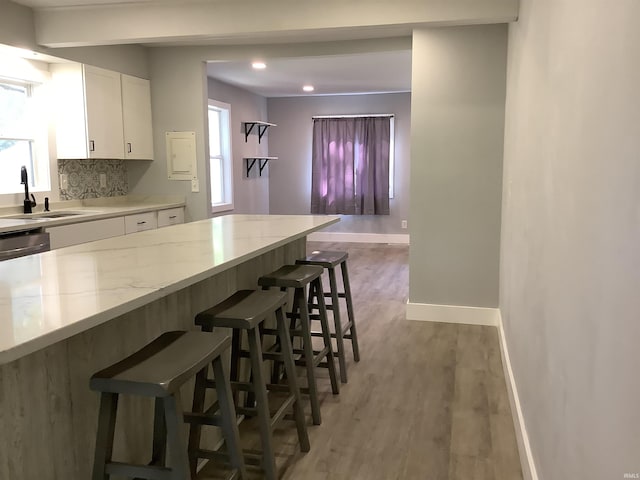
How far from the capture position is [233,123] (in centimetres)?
751

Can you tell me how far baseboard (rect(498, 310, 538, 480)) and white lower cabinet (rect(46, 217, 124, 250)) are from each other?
305cm

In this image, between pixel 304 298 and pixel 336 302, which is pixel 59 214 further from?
pixel 304 298

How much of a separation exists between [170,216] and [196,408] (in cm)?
335

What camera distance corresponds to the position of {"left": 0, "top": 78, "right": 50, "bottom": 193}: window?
4.22 m

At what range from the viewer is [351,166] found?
339 inches

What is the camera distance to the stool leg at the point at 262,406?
77.9 inches

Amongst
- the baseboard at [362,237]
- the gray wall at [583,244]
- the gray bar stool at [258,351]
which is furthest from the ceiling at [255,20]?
the baseboard at [362,237]

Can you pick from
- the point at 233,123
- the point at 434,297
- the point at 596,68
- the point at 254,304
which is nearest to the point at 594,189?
the point at 596,68

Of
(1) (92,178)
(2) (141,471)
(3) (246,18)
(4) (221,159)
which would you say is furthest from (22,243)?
(4) (221,159)

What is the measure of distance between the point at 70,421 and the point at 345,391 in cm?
174

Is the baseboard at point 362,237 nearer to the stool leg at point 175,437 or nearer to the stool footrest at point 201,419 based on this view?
the stool footrest at point 201,419

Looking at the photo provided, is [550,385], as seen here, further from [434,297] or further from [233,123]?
[233,123]

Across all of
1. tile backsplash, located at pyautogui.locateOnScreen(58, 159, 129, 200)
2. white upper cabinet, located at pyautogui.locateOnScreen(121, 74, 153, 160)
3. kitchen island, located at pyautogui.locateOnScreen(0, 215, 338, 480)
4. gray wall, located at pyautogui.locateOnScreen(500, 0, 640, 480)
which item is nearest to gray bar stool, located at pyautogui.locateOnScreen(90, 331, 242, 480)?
kitchen island, located at pyautogui.locateOnScreen(0, 215, 338, 480)

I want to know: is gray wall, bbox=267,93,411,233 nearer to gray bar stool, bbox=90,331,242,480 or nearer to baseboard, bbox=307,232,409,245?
baseboard, bbox=307,232,409,245
